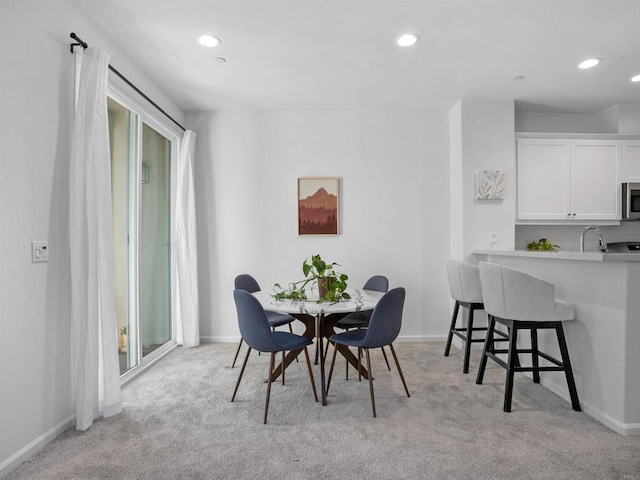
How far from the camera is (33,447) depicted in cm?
178

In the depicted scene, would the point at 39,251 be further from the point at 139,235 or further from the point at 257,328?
the point at 257,328

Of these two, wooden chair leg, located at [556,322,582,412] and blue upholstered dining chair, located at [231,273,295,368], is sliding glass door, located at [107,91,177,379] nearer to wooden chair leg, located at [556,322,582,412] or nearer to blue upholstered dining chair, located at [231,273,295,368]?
blue upholstered dining chair, located at [231,273,295,368]

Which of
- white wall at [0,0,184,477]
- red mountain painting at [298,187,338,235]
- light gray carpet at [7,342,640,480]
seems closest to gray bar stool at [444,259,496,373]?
light gray carpet at [7,342,640,480]

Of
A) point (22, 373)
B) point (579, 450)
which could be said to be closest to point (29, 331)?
point (22, 373)

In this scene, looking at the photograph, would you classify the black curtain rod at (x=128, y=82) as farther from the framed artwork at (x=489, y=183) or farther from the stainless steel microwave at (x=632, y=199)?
the stainless steel microwave at (x=632, y=199)

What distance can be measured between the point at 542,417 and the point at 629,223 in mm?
3271

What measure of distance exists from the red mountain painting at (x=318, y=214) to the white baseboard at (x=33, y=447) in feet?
8.46

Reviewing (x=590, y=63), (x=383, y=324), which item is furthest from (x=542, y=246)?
(x=383, y=324)

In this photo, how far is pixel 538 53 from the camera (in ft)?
8.87

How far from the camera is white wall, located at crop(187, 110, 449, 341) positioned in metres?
3.89

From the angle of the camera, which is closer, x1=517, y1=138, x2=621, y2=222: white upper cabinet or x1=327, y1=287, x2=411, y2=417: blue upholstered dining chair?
x1=327, y1=287, x2=411, y2=417: blue upholstered dining chair

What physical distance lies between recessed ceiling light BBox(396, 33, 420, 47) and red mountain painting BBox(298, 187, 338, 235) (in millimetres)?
1720

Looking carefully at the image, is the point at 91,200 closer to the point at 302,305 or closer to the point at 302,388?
the point at 302,305

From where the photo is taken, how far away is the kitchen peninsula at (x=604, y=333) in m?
1.95
